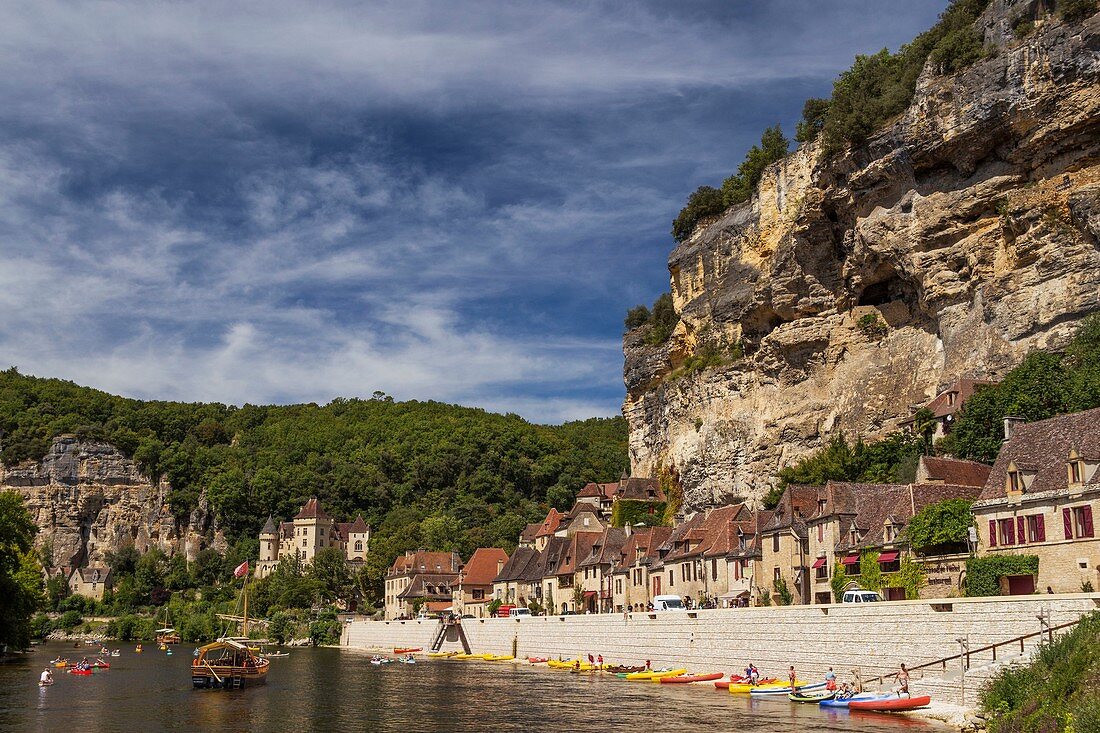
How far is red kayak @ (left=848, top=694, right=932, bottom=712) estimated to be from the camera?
30.2 metres

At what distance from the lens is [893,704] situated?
30781 millimetres

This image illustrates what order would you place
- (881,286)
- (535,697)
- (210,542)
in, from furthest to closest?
(210,542) → (881,286) → (535,697)

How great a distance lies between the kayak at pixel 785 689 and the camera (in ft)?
115

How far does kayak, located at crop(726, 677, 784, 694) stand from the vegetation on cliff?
254 ft

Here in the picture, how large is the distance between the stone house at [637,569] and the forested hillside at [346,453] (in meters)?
48.2

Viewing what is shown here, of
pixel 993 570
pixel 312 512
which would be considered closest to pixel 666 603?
pixel 993 570

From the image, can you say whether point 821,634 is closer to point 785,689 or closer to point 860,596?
point 785,689

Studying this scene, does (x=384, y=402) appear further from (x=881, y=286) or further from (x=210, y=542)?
(x=881, y=286)

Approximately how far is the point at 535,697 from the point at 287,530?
11325 cm

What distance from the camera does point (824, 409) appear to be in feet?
226

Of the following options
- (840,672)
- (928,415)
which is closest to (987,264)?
(928,415)

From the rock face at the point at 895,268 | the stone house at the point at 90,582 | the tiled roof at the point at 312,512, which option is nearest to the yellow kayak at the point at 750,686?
the rock face at the point at 895,268

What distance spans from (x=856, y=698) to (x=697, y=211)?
62154 millimetres

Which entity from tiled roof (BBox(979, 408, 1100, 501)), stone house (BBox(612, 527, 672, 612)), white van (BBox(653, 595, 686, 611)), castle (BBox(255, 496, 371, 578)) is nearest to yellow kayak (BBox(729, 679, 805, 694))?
tiled roof (BBox(979, 408, 1100, 501))
